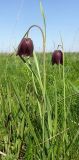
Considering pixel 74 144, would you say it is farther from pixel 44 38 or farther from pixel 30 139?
pixel 44 38

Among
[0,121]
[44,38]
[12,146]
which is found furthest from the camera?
[0,121]

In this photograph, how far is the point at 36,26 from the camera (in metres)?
1.50

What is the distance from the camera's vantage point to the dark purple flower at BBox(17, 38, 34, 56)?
1.57 metres

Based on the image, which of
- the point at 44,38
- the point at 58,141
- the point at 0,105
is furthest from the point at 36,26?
the point at 0,105

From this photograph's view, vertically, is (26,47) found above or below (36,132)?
above

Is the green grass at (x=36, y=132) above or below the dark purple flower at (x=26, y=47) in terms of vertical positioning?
below

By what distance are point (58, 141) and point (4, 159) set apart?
0.80ft

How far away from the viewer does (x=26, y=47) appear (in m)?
1.57

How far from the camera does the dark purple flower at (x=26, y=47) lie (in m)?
1.57

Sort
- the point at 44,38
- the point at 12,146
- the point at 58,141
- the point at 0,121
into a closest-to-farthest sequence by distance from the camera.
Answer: the point at 44,38, the point at 58,141, the point at 12,146, the point at 0,121

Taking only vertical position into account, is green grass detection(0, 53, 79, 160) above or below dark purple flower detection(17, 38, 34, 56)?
below

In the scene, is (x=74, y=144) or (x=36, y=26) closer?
(x=36, y=26)

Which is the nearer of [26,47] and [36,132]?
[26,47]

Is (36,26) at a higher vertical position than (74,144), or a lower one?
higher
